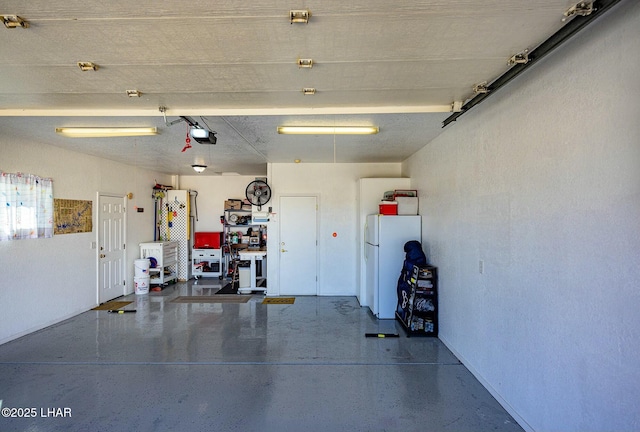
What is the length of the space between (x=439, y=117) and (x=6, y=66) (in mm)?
3787

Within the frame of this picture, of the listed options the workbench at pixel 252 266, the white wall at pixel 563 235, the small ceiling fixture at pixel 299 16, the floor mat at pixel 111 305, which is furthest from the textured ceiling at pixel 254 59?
the workbench at pixel 252 266

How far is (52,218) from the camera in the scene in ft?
15.4

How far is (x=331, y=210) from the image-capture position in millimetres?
6262

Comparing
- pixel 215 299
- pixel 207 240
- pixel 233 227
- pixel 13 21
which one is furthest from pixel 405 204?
pixel 207 240

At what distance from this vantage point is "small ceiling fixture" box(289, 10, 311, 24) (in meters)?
1.62

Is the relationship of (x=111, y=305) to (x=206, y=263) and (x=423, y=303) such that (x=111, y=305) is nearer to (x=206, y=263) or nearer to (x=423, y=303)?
(x=206, y=263)

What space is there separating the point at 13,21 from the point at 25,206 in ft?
12.0

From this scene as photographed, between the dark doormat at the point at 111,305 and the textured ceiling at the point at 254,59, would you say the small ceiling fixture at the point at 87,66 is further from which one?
the dark doormat at the point at 111,305

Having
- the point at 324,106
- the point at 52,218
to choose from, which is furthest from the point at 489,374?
the point at 52,218

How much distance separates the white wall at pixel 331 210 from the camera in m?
6.24

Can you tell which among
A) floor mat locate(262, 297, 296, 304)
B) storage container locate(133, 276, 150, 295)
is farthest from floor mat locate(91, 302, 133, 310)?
floor mat locate(262, 297, 296, 304)

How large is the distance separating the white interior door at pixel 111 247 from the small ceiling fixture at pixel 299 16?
5728mm

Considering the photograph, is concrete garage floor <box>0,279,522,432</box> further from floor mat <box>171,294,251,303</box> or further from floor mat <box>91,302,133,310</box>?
floor mat <box>171,294,251,303</box>

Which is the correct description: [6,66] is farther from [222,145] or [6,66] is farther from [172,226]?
[172,226]
